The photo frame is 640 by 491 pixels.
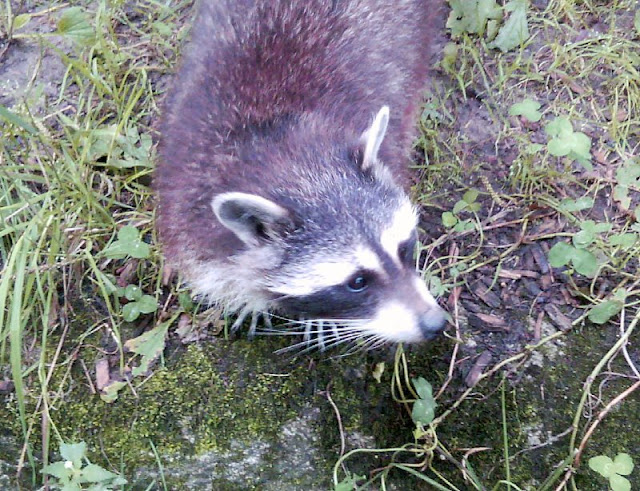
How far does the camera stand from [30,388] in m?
3.59

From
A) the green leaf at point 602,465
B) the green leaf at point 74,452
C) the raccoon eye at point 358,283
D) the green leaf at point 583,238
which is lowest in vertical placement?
the green leaf at point 602,465

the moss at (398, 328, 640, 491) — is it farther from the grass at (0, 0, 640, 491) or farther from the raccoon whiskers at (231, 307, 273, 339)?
the raccoon whiskers at (231, 307, 273, 339)

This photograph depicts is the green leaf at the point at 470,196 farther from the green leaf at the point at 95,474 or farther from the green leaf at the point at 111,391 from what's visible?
the green leaf at the point at 95,474

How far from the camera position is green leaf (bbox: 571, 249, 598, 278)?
365 centimetres

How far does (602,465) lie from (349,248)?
4.98 ft

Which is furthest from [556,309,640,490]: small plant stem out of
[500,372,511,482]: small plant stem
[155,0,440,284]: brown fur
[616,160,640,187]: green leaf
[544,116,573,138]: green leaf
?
[155,0,440,284]: brown fur

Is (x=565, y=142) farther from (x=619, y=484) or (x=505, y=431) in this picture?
(x=619, y=484)

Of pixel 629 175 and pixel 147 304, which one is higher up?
pixel 629 175

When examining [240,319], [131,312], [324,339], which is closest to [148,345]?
[131,312]

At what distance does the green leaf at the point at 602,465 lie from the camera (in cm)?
317

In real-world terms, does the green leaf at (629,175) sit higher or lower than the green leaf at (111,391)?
higher

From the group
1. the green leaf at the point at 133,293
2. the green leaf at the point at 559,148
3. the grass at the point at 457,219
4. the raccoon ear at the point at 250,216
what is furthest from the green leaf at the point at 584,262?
the green leaf at the point at 133,293

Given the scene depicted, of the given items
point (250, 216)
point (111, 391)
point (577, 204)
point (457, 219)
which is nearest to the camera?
point (250, 216)

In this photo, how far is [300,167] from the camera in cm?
308
